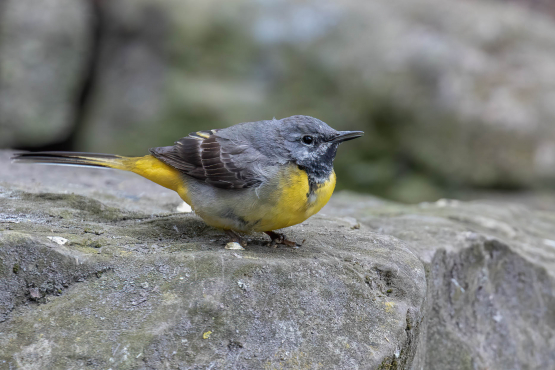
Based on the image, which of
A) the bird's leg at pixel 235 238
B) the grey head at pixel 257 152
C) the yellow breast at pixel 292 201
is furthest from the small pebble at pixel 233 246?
the grey head at pixel 257 152

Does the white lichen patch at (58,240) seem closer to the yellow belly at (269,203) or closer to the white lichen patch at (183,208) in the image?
the yellow belly at (269,203)

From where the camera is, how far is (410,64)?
28.8ft

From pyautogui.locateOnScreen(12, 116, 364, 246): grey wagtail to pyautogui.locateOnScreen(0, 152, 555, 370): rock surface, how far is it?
26cm

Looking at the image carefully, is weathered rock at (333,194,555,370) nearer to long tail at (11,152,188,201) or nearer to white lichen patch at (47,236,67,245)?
long tail at (11,152,188,201)

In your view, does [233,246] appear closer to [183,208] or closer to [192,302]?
[192,302]

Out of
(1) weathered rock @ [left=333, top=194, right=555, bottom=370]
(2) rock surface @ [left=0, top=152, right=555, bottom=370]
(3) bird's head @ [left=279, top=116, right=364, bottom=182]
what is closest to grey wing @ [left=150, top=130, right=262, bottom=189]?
(3) bird's head @ [left=279, top=116, right=364, bottom=182]

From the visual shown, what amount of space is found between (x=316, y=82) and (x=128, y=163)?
573 cm

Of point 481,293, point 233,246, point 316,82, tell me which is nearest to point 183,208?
point 233,246

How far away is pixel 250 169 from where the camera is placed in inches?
137

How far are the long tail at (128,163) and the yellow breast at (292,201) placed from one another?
78 centimetres

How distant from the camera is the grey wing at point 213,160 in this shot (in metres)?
3.50

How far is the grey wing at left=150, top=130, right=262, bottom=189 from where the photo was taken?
11.5 ft

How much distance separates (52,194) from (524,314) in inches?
163

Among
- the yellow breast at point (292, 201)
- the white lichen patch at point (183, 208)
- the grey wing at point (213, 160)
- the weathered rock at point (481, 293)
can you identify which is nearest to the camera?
the yellow breast at point (292, 201)
